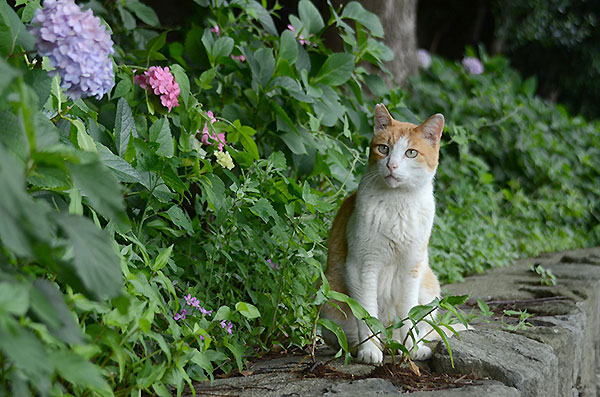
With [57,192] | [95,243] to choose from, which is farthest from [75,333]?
[57,192]

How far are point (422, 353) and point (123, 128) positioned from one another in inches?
46.4

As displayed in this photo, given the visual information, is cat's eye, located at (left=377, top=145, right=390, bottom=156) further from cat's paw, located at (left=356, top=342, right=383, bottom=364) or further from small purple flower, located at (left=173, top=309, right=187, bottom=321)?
small purple flower, located at (left=173, top=309, right=187, bottom=321)

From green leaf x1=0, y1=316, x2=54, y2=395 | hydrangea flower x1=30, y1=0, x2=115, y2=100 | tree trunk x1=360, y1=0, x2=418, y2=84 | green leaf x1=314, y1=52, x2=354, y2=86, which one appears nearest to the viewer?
green leaf x1=0, y1=316, x2=54, y2=395

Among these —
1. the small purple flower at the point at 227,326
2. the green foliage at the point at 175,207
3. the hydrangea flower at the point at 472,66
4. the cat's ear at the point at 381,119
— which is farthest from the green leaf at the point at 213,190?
the hydrangea flower at the point at 472,66

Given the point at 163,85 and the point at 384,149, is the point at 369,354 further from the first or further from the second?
the point at 163,85

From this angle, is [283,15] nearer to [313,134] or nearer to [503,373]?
[313,134]

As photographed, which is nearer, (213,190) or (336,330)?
(336,330)

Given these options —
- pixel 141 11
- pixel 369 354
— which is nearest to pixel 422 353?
pixel 369 354

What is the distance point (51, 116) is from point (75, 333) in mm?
747

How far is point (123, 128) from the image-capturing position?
1921mm

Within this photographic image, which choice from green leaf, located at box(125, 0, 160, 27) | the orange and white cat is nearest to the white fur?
the orange and white cat

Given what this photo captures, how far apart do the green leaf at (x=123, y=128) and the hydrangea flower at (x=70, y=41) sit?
445mm

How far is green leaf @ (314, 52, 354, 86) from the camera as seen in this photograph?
9.22 ft

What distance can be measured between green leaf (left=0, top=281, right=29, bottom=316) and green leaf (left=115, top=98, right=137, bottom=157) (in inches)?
36.1
